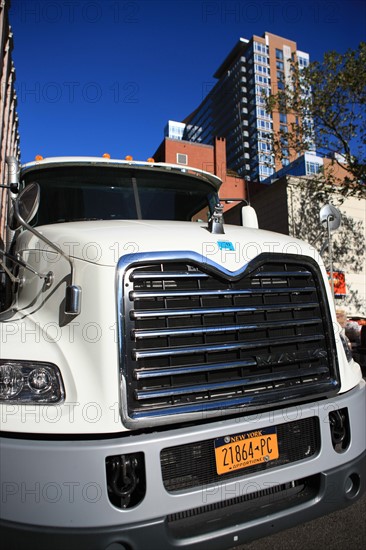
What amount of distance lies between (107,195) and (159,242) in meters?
1.54

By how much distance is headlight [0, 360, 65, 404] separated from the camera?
198cm

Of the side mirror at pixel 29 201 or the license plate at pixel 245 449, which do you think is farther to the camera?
the side mirror at pixel 29 201

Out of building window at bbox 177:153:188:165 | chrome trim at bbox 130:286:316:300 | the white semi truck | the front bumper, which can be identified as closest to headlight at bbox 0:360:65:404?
the white semi truck

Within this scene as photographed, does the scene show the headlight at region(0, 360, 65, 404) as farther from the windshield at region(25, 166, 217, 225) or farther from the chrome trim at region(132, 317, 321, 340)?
the windshield at region(25, 166, 217, 225)

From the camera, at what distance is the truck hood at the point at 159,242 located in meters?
2.24

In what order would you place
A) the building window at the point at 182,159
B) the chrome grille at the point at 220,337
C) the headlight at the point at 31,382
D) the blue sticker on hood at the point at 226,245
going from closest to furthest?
the headlight at the point at 31,382
the chrome grille at the point at 220,337
the blue sticker on hood at the point at 226,245
the building window at the point at 182,159

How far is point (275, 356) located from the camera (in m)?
2.43

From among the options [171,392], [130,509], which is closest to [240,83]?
[171,392]

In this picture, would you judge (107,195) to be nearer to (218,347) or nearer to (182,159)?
(218,347)

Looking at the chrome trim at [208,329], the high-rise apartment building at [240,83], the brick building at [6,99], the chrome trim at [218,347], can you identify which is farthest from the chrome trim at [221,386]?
the high-rise apartment building at [240,83]

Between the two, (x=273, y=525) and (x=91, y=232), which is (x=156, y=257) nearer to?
(x=91, y=232)

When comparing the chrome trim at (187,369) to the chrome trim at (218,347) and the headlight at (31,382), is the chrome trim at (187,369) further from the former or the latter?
the headlight at (31,382)

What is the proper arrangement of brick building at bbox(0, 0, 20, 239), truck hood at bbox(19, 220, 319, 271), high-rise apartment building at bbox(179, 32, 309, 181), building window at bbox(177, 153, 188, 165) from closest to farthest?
truck hood at bbox(19, 220, 319, 271), building window at bbox(177, 153, 188, 165), brick building at bbox(0, 0, 20, 239), high-rise apartment building at bbox(179, 32, 309, 181)

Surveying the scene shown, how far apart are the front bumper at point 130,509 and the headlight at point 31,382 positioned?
0.19 metres
